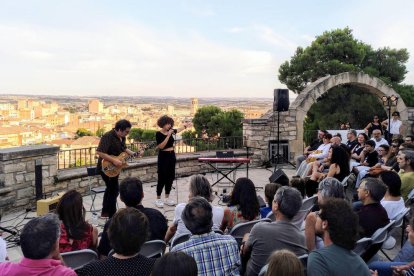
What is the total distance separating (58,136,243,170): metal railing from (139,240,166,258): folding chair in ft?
14.4

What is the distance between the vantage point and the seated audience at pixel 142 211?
2.78 metres

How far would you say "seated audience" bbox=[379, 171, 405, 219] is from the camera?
375 centimetres

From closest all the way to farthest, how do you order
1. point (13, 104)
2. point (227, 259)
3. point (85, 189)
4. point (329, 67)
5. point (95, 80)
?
point (227, 259) < point (85, 189) < point (329, 67) < point (13, 104) < point (95, 80)

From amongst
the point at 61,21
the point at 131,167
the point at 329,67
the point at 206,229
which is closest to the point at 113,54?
the point at 61,21

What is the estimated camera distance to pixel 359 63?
17109 millimetres

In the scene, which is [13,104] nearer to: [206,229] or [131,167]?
[131,167]

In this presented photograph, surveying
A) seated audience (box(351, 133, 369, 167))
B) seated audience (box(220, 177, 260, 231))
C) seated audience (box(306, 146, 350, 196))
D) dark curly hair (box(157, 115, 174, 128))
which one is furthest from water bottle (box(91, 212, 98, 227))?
seated audience (box(351, 133, 369, 167))

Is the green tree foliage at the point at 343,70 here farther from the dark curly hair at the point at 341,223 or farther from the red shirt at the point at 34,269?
the red shirt at the point at 34,269

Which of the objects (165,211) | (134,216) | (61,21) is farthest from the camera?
(61,21)

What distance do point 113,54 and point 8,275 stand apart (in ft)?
126

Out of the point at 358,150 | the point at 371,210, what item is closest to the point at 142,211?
the point at 371,210

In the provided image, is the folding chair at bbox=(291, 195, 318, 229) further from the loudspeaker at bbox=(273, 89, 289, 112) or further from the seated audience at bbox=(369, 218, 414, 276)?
the loudspeaker at bbox=(273, 89, 289, 112)

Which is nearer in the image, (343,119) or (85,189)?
(85,189)

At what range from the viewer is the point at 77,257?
7.56 feet
